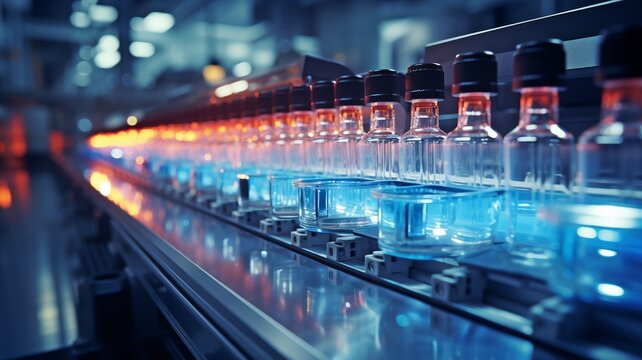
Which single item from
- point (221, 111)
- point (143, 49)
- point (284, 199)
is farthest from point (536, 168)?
point (143, 49)

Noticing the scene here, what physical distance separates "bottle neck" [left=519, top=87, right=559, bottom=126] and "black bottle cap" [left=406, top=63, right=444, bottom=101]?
0.14 meters

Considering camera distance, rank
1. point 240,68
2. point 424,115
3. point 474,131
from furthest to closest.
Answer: point 240,68 < point 424,115 < point 474,131

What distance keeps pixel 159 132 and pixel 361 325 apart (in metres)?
2.50

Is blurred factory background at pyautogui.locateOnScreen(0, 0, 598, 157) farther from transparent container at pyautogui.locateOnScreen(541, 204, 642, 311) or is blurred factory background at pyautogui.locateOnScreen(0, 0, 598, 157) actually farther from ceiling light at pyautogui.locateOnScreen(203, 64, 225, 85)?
transparent container at pyautogui.locateOnScreen(541, 204, 642, 311)

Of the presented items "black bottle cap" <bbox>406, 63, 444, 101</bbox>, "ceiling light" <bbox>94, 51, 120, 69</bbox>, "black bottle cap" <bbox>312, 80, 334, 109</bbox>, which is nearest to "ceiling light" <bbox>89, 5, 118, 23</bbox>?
"ceiling light" <bbox>94, 51, 120, 69</bbox>

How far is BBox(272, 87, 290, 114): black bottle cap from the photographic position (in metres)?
1.19

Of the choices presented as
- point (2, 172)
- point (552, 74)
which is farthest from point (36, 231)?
point (2, 172)

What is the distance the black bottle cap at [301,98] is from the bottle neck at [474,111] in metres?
0.43

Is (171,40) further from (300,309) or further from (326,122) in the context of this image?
(300,309)

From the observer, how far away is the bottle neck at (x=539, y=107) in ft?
2.07

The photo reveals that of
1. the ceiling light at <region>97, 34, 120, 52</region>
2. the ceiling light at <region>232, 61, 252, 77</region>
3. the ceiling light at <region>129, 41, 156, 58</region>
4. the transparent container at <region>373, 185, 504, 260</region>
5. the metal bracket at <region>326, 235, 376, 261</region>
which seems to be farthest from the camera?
the ceiling light at <region>232, 61, 252, 77</region>

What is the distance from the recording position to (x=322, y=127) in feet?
3.84

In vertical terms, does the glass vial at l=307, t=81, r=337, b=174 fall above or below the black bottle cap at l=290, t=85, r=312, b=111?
below

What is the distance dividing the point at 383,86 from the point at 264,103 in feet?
1.71
